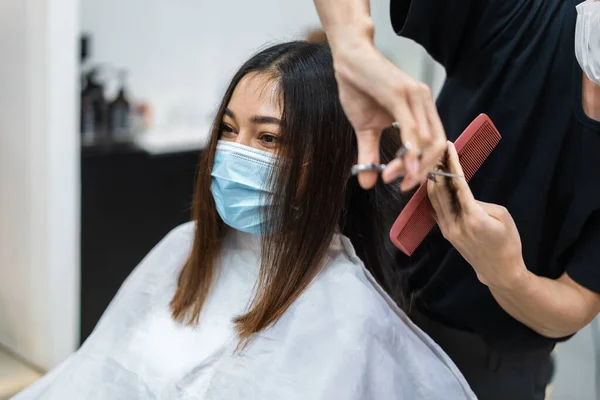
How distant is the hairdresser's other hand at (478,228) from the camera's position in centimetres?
94

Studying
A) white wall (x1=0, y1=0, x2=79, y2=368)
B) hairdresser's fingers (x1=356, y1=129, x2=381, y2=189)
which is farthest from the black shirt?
white wall (x1=0, y1=0, x2=79, y2=368)

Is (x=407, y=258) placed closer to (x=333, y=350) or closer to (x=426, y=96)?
(x=333, y=350)

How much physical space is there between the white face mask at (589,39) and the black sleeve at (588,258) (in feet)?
0.85

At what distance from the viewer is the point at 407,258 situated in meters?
1.34

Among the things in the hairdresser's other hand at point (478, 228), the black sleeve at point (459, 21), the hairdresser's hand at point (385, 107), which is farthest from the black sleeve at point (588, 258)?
the hairdresser's hand at point (385, 107)

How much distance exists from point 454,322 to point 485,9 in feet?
1.89

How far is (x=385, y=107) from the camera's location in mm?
764

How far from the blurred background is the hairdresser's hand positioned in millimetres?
536

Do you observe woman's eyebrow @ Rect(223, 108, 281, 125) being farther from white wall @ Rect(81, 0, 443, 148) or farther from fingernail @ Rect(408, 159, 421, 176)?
white wall @ Rect(81, 0, 443, 148)

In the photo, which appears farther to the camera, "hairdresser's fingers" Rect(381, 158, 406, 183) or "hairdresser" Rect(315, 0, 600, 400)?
"hairdresser" Rect(315, 0, 600, 400)

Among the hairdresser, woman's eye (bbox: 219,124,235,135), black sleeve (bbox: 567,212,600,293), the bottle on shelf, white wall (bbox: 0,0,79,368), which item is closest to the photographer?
the hairdresser

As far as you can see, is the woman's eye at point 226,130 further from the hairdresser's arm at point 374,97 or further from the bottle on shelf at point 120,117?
the bottle on shelf at point 120,117

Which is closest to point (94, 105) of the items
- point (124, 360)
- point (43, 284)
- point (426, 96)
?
point (43, 284)

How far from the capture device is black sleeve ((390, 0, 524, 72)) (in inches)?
43.1
